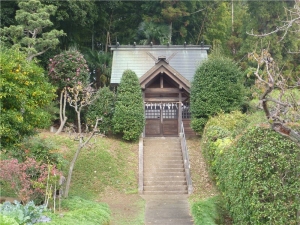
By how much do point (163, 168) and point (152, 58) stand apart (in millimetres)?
8247

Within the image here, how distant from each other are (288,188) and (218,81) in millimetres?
11632

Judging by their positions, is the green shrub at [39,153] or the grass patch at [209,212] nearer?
the grass patch at [209,212]

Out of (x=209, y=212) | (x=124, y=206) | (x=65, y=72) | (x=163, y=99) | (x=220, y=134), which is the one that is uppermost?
A: (x=65, y=72)

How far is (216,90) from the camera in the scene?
758 inches

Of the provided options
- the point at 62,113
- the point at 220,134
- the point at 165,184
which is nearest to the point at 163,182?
the point at 165,184

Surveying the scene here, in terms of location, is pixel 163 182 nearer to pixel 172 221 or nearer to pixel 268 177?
pixel 172 221

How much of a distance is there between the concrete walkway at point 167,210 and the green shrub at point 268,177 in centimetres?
374

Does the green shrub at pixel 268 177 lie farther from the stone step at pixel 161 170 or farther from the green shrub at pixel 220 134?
the stone step at pixel 161 170

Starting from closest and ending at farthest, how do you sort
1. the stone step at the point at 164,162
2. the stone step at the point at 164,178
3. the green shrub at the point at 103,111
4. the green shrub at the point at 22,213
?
1. the green shrub at the point at 22,213
2. the stone step at the point at 164,178
3. the stone step at the point at 164,162
4. the green shrub at the point at 103,111

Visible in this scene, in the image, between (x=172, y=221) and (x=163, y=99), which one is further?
(x=163, y=99)

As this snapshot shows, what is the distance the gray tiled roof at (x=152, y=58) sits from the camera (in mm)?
22406

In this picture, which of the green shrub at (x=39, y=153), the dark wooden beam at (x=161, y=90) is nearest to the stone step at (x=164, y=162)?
the dark wooden beam at (x=161, y=90)

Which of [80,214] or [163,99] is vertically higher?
[163,99]

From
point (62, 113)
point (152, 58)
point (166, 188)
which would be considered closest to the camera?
point (166, 188)
